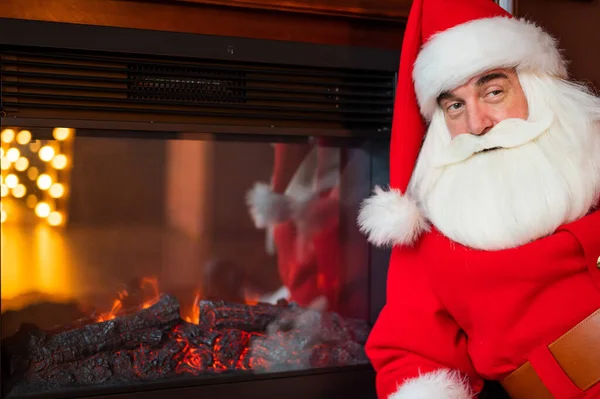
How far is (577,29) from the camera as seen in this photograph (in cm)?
165

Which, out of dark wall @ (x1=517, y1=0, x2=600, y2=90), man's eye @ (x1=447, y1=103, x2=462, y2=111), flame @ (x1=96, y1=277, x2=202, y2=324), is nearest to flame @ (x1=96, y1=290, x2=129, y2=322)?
flame @ (x1=96, y1=277, x2=202, y2=324)

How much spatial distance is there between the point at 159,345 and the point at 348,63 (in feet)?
2.65

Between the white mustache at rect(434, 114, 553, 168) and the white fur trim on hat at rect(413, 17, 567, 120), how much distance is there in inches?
4.4

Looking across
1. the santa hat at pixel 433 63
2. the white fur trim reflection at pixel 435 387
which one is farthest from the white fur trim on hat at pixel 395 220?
the white fur trim reflection at pixel 435 387

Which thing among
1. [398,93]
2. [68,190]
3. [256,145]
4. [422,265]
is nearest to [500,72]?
[398,93]

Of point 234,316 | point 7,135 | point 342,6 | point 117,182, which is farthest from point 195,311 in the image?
point 342,6

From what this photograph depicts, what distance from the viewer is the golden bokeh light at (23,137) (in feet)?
4.51

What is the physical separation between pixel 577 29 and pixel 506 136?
2.31 ft

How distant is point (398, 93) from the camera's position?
1.32 meters

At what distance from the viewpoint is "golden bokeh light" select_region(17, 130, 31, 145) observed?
1.38 metres

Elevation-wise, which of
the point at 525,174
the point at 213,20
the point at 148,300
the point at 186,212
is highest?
the point at 213,20

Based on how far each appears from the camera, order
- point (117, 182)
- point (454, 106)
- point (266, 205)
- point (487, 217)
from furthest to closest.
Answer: point (266, 205) < point (117, 182) < point (454, 106) < point (487, 217)

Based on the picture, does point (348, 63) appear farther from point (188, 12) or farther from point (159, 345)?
point (159, 345)

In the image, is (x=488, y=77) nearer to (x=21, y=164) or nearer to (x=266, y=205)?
(x=266, y=205)
